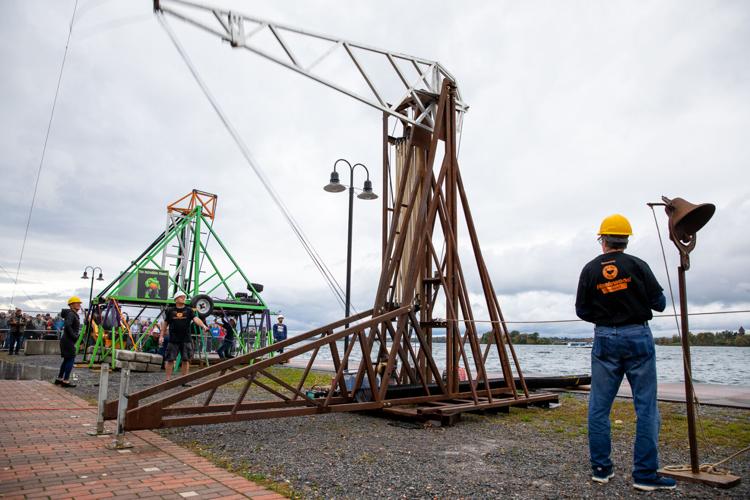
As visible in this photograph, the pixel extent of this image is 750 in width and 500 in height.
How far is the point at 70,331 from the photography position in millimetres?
9648

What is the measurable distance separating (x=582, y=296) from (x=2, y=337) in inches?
1135

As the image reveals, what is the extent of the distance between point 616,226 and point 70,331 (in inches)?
367

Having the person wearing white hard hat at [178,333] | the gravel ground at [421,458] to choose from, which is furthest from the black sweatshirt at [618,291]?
the person wearing white hard hat at [178,333]

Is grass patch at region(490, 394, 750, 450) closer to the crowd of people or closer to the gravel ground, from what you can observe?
the gravel ground

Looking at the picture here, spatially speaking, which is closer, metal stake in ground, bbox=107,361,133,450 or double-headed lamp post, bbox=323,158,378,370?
metal stake in ground, bbox=107,361,133,450

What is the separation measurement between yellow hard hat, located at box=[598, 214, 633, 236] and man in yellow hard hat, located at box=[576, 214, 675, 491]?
0.03 metres

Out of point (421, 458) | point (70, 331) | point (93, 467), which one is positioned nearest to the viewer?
point (93, 467)

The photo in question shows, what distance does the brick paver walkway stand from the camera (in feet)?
11.9

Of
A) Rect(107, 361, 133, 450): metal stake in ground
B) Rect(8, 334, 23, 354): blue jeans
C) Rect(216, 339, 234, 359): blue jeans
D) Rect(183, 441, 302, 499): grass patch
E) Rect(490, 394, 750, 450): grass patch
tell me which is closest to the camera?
Rect(183, 441, 302, 499): grass patch

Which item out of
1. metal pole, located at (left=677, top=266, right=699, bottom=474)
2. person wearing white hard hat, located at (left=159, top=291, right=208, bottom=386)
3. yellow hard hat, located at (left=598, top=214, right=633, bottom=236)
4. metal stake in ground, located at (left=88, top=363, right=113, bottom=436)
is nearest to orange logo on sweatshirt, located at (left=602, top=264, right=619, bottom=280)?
yellow hard hat, located at (left=598, top=214, right=633, bottom=236)

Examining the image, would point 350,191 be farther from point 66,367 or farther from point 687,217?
point 687,217

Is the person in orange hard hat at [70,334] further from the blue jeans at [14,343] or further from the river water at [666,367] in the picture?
the blue jeans at [14,343]

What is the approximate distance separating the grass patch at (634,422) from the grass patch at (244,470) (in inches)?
140

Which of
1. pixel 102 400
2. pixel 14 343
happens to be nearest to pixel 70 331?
pixel 102 400
